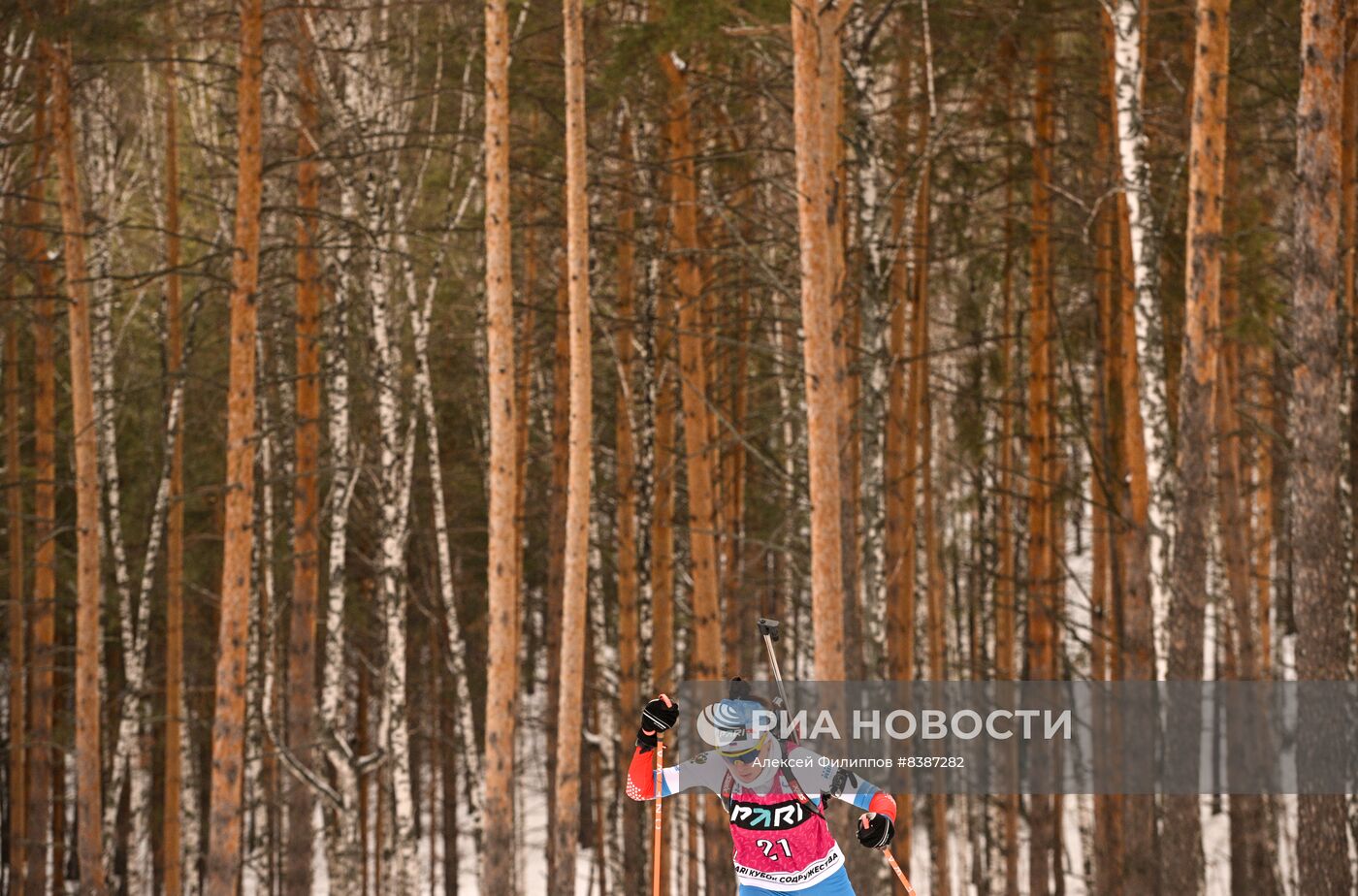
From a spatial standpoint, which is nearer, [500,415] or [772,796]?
[772,796]

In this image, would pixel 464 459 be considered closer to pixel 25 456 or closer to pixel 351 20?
pixel 25 456

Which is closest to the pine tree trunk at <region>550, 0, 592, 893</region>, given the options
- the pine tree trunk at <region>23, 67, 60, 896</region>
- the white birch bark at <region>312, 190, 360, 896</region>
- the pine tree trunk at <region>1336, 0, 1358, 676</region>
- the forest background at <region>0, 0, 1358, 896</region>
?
the forest background at <region>0, 0, 1358, 896</region>

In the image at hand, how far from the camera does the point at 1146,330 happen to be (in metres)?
8.88

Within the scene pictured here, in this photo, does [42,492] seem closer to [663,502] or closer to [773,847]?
[663,502]

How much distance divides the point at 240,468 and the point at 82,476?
8.23 feet

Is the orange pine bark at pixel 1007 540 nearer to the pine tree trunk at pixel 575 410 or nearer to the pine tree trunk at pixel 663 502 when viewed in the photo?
the pine tree trunk at pixel 663 502

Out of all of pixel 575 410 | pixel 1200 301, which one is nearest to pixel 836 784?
pixel 1200 301

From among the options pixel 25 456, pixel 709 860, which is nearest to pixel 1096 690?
pixel 709 860

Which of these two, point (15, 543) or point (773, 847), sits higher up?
point (15, 543)

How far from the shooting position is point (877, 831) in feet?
18.0

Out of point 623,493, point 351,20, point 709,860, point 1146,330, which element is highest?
point 351,20

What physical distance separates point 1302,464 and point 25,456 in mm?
17741

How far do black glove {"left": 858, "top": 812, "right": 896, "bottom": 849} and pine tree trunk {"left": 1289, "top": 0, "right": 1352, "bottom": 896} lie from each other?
4650mm

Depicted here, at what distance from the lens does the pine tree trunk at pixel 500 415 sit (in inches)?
374
